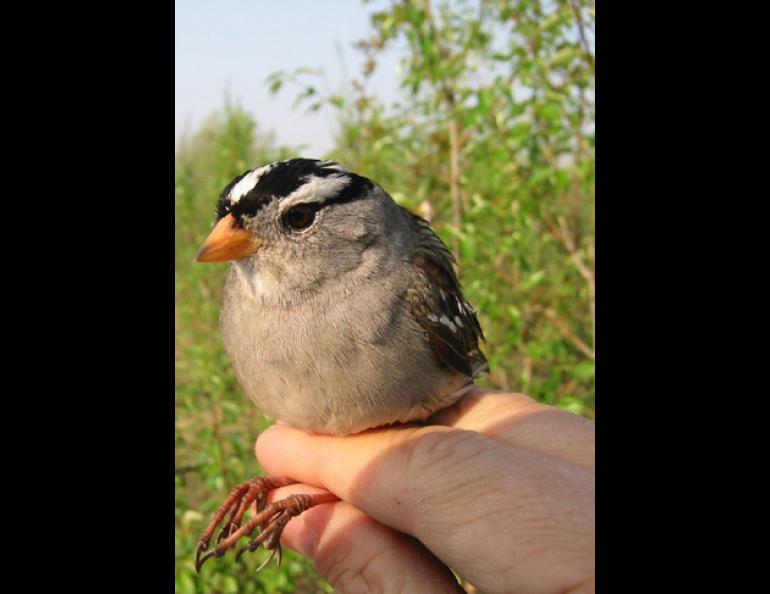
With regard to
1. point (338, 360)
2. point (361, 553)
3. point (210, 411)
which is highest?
point (338, 360)

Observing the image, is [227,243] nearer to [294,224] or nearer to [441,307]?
[294,224]

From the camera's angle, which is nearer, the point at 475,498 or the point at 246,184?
the point at 475,498

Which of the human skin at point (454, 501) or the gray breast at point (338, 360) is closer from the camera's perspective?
the human skin at point (454, 501)

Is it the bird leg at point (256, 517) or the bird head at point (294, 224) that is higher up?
the bird head at point (294, 224)

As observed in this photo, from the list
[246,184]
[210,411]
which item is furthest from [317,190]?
[210,411]

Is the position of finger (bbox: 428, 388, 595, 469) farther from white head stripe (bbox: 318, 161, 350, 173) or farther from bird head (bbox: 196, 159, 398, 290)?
white head stripe (bbox: 318, 161, 350, 173)

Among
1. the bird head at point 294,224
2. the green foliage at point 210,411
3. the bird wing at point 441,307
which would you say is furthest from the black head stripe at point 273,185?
the green foliage at point 210,411

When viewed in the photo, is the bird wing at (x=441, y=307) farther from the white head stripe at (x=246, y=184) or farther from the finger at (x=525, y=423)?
the white head stripe at (x=246, y=184)

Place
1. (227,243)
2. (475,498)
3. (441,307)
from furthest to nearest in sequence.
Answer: (441,307), (227,243), (475,498)
